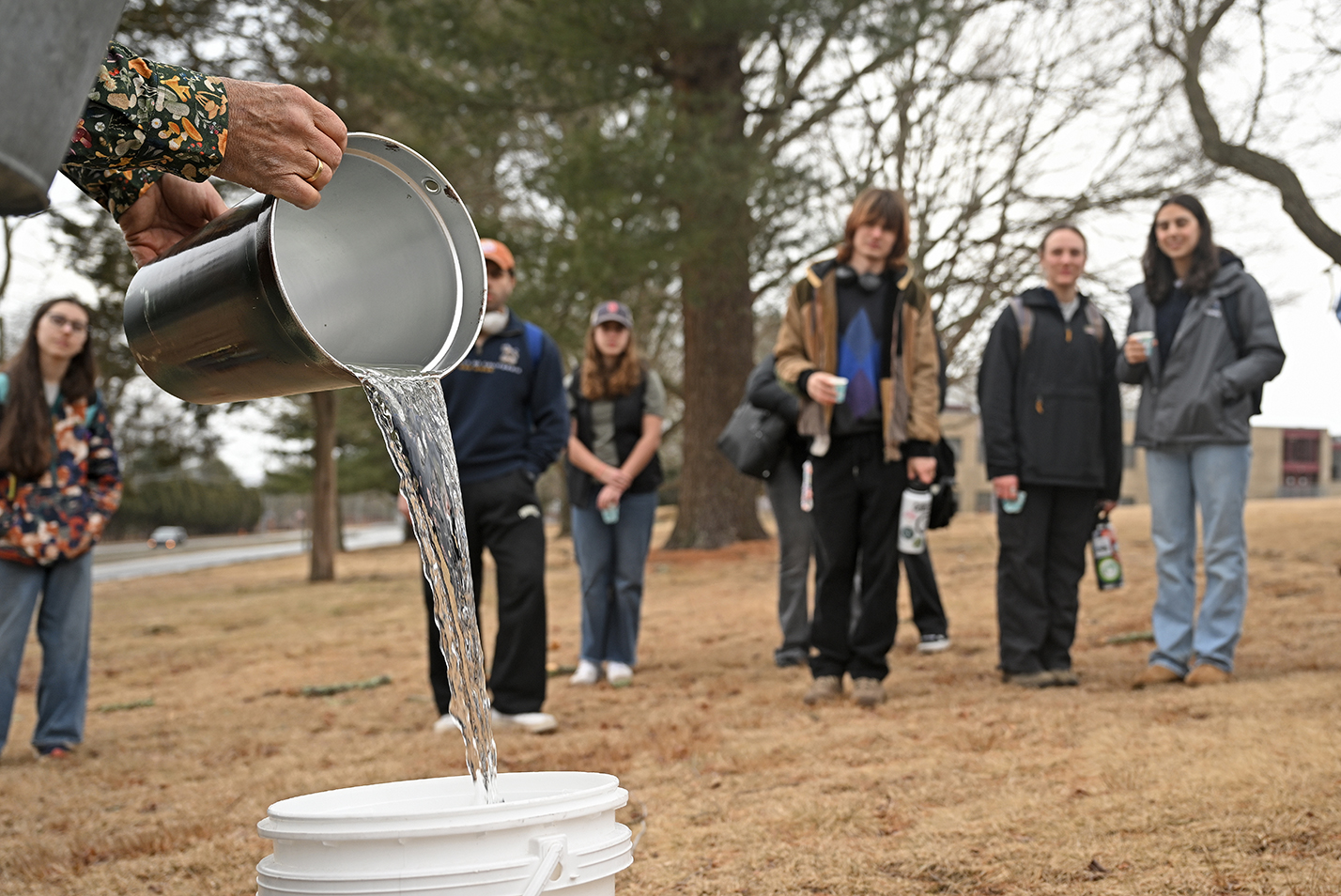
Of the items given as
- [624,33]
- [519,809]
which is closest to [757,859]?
[519,809]

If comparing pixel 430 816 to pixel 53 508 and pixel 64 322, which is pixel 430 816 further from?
pixel 64 322

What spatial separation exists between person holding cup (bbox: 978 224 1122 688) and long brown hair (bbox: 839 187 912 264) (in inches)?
23.0

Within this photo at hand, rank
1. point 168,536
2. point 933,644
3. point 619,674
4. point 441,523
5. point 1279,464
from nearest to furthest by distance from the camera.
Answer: point 441,523 < point 619,674 < point 933,644 < point 168,536 < point 1279,464

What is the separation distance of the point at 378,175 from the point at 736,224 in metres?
9.09

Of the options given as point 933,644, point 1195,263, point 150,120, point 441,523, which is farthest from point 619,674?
point 150,120

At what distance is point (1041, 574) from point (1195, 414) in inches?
35.0

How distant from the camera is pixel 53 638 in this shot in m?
4.55

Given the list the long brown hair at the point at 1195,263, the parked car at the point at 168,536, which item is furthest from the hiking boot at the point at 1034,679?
the parked car at the point at 168,536

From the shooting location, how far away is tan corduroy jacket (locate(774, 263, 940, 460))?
4.61 meters

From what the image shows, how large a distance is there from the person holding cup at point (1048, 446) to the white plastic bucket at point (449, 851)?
3552mm

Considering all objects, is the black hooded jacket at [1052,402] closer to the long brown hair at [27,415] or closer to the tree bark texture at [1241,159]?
the tree bark texture at [1241,159]

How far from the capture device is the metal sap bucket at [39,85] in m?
1.04

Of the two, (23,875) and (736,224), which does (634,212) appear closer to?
(736,224)

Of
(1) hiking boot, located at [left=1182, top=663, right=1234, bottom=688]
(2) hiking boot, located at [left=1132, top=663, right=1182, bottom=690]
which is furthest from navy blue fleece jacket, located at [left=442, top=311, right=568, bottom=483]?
(1) hiking boot, located at [left=1182, top=663, right=1234, bottom=688]
